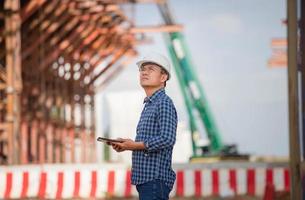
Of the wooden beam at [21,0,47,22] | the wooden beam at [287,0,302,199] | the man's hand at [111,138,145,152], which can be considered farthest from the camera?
the wooden beam at [21,0,47,22]

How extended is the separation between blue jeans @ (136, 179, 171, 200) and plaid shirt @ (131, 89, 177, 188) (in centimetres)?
2

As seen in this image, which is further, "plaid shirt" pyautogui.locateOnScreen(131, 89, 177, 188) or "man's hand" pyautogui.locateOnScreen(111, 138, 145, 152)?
"plaid shirt" pyautogui.locateOnScreen(131, 89, 177, 188)

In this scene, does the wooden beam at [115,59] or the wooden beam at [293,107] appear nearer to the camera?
the wooden beam at [293,107]

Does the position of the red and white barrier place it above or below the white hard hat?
below

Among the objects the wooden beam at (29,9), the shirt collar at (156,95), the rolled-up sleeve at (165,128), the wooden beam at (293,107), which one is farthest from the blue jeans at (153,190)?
the wooden beam at (29,9)

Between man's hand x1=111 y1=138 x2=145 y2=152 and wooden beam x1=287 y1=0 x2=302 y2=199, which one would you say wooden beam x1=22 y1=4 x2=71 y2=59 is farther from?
man's hand x1=111 y1=138 x2=145 y2=152

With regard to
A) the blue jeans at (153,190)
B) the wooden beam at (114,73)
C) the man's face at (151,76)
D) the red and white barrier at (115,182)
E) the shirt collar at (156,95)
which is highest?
the wooden beam at (114,73)

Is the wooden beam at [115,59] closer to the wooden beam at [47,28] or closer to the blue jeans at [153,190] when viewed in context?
the wooden beam at [47,28]

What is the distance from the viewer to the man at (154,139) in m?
4.50

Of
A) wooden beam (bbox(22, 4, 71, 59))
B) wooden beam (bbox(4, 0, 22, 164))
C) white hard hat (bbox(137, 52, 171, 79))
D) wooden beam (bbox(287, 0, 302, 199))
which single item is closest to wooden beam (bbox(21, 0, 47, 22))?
wooden beam (bbox(4, 0, 22, 164))

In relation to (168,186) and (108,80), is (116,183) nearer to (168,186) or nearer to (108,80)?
(168,186)

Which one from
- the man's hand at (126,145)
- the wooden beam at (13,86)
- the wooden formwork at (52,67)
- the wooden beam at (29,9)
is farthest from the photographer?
the wooden beam at (29,9)

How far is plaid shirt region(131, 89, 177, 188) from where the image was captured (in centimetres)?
451

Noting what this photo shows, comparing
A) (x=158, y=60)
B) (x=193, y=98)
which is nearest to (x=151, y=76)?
(x=158, y=60)
